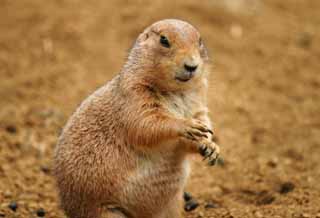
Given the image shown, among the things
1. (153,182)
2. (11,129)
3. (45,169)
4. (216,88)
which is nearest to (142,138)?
(153,182)

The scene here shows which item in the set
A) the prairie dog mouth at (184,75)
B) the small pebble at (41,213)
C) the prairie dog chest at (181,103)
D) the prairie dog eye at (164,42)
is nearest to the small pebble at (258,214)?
the prairie dog chest at (181,103)

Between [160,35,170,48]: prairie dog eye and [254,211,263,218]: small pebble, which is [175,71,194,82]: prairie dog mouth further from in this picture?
A: [254,211,263,218]: small pebble

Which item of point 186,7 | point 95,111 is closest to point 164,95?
point 95,111

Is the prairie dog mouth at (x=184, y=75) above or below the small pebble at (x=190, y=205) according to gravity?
above

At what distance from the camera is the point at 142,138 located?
5.00 metres

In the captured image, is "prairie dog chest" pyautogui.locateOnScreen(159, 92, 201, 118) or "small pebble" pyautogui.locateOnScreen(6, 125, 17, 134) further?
"small pebble" pyautogui.locateOnScreen(6, 125, 17, 134)

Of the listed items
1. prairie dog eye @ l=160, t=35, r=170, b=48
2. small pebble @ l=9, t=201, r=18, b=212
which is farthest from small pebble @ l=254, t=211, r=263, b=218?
small pebble @ l=9, t=201, r=18, b=212

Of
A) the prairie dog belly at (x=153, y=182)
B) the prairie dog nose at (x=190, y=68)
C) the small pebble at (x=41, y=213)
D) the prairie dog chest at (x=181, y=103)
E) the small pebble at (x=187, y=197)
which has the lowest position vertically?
the small pebble at (x=41, y=213)

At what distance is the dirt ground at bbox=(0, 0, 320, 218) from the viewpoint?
253 inches

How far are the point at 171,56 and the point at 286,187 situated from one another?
2210mm

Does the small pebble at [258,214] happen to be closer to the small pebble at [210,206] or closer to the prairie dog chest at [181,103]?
the small pebble at [210,206]

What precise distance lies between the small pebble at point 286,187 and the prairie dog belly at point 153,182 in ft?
4.88

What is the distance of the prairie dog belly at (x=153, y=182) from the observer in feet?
16.8

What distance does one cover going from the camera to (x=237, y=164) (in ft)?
23.5
